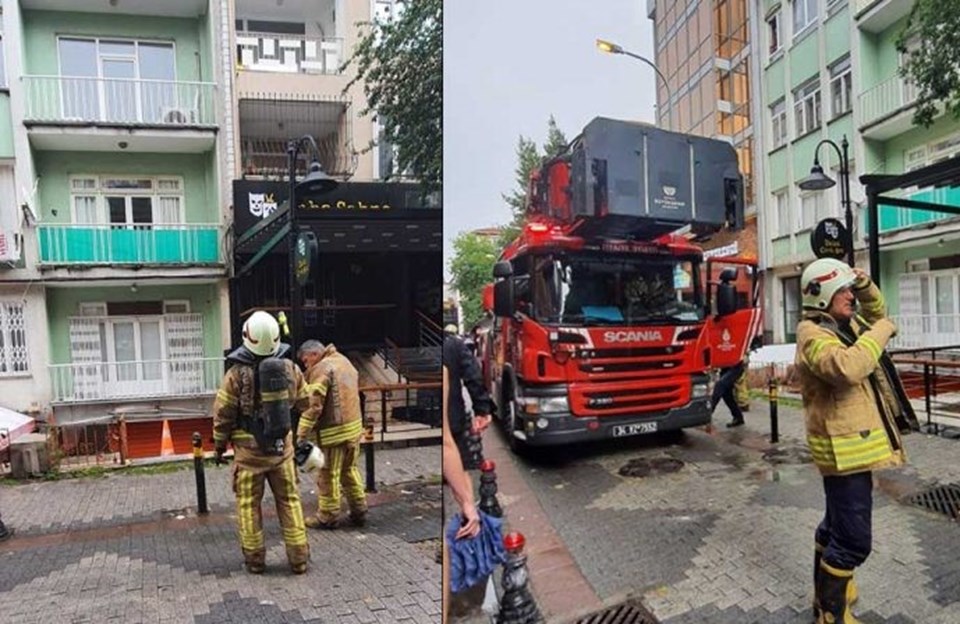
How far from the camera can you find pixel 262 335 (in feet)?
3.82

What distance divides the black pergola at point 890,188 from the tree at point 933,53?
0.10 m

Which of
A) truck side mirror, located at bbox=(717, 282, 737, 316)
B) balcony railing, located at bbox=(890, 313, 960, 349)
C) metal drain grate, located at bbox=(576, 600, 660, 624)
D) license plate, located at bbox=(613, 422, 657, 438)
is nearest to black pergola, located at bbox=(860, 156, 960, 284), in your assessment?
balcony railing, located at bbox=(890, 313, 960, 349)

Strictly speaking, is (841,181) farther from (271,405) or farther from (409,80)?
(271,405)

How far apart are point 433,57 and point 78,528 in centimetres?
106

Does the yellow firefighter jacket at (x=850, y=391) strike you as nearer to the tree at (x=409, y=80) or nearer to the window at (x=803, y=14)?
the window at (x=803, y=14)

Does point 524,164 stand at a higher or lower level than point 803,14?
lower

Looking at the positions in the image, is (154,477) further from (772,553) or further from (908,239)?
(908,239)

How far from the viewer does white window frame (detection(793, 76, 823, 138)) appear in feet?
3.59

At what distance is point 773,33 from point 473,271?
2.40 feet

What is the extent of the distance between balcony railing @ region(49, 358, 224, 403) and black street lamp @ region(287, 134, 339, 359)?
0.73 feet

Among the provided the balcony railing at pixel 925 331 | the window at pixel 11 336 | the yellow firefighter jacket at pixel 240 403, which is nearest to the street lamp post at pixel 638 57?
the balcony railing at pixel 925 331

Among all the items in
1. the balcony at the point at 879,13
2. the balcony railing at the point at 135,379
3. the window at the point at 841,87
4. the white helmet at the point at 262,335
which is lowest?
the balcony railing at the point at 135,379

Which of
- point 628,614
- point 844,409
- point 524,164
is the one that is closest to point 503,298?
point 524,164

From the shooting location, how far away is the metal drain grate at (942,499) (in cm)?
116
